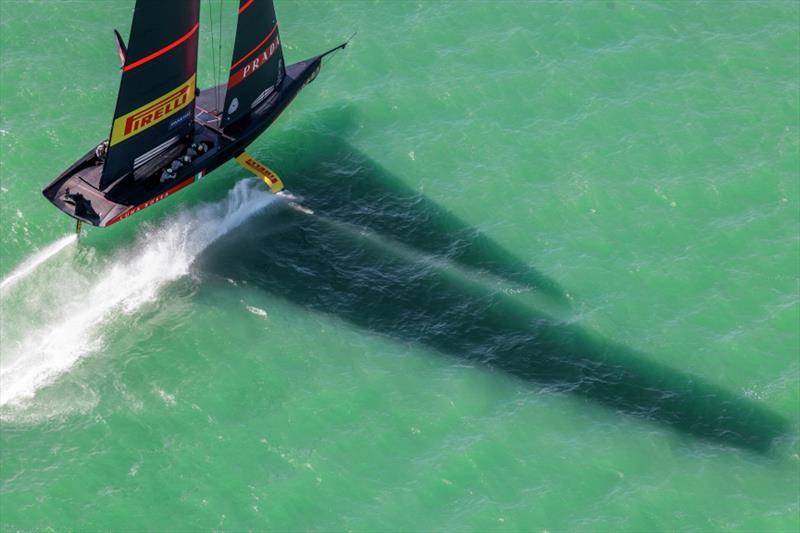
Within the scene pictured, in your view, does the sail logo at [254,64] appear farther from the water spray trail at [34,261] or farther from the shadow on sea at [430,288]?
the water spray trail at [34,261]

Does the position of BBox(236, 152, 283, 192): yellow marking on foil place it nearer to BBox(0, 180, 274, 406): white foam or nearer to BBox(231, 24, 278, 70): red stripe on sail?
BBox(0, 180, 274, 406): white foam

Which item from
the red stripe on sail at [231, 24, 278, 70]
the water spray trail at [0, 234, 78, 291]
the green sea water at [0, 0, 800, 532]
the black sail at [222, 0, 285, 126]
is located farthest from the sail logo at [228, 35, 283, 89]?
the water spray trail at [0, 234, 78, 291]

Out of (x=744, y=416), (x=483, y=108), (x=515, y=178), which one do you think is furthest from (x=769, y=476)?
(x=483, y=108)

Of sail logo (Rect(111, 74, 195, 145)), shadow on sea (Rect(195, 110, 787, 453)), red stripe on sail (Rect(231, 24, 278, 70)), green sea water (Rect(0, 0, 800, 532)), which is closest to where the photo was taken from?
green sea water (Rect(0, 0, 800, 532))

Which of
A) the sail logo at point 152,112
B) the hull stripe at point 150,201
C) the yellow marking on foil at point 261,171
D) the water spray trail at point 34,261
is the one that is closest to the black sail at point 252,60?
the yellow marking on foil at point 261,171

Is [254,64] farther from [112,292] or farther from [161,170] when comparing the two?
[112,292]

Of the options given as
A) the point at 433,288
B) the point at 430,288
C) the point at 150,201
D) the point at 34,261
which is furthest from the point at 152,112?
the point at 433,288

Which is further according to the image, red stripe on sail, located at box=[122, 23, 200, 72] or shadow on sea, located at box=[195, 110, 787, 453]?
shadow on sea, located at box=[195, 110, 787, 453]

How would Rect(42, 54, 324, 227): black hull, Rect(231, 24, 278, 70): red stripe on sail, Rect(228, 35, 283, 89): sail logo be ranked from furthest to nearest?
Rect(228, 35, 283, 89): sail logo → Rect(231, 24, 278, 70): red stripe on sail → Rect(42, 54, 324, 227): black hull
